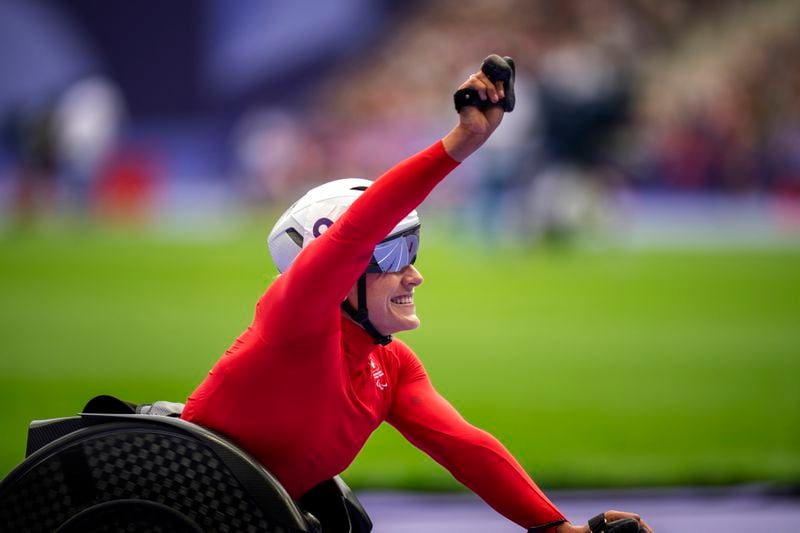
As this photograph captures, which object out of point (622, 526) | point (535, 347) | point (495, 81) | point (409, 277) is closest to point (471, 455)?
point (622, 526)

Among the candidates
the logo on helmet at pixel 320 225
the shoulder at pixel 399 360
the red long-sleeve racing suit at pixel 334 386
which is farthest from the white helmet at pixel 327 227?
the shoulder at pixel 399 360

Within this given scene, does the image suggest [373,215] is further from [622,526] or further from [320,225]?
[622,526]

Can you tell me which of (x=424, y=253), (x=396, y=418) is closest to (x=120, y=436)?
(x=396, y=418)

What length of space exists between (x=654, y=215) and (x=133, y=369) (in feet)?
48.5

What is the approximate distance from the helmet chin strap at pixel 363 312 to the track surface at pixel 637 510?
1589 millimetres

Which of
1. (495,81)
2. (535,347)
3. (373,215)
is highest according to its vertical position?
(535,347)

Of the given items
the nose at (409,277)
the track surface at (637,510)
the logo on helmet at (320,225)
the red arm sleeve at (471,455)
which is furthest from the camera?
the track surface at (637,510)

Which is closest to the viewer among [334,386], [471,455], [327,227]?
[334,386]

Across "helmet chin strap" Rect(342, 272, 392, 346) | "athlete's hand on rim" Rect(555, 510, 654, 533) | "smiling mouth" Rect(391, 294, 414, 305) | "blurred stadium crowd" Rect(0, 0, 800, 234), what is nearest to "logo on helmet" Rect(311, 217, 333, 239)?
"helmet chin strap" Rect(342, 272, 392, 346)

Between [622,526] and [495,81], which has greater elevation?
[495,81]

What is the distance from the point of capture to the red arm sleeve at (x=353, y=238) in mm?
2285

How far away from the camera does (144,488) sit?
2395mm

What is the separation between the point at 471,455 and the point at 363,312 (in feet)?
1.84

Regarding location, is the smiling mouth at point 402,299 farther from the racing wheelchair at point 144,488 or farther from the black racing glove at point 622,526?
the black racing glove at point 622,526
